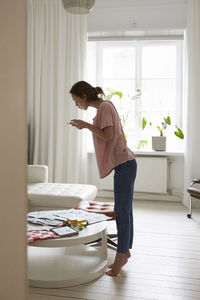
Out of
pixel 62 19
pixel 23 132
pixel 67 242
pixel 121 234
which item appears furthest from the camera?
pixel 62 19

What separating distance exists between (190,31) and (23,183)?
4.41m

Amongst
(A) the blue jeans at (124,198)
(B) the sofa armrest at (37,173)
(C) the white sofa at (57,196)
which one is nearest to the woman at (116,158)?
(A) the blue jeans at (124,198)

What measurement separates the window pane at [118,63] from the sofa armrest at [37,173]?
187 cm

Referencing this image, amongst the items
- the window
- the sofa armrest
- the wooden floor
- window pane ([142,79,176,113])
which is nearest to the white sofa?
the sofa armrest

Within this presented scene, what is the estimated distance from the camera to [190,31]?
490cm

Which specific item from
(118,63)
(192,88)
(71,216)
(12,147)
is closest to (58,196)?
(71,216)

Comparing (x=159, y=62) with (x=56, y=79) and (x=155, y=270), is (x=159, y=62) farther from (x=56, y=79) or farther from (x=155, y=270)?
(x=155, y=270)

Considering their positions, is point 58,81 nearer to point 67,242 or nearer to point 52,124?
point 52,124

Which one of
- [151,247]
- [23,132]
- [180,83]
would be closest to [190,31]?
[180,83]

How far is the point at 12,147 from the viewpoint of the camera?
0.98 metres

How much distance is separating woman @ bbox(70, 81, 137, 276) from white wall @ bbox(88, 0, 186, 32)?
289cm

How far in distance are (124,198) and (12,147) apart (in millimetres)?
1734

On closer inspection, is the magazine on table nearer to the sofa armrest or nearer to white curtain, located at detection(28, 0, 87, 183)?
the sofa armrest

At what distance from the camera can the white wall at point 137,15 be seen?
5082 millimetres
